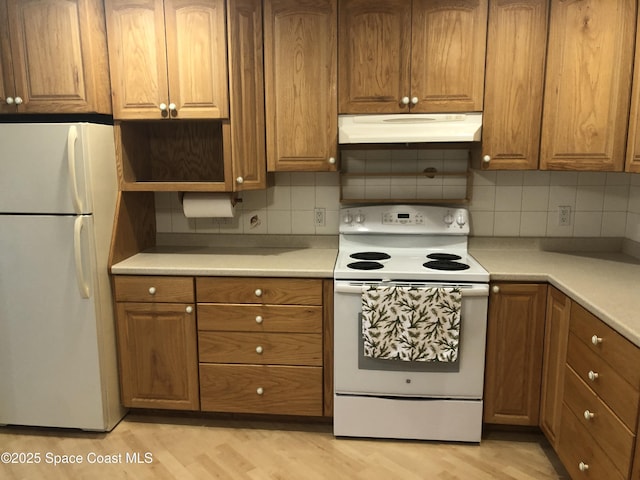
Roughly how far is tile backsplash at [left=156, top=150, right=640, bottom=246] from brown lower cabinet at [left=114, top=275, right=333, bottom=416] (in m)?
0.60

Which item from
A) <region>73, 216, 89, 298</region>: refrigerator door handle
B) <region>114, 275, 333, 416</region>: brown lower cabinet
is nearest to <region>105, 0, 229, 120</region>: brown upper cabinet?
<region>73, 216, 89, 298</region>: refrigerator door handle

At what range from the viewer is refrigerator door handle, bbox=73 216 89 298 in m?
2.12

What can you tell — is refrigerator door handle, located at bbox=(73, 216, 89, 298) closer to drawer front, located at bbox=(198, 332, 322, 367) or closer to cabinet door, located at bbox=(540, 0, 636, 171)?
drawer front, located at bbox=(198, 332, 322, 367)

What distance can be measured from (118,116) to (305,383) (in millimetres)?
1630

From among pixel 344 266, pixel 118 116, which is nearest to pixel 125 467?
pixel 344 266

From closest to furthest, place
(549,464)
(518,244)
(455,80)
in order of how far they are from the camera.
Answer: (549,464) → (455,80) → (518,244)

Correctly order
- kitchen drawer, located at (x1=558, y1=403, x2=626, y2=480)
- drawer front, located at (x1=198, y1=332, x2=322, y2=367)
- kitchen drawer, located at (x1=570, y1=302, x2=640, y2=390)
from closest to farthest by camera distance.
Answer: kitchen drawer, located at (x1=570, y1=302, x2=640, y2=390) → kitchen drawer, located at (x1=558, y1=403, x2=626, y2=480) → drawer front, located at (x1=198, y1=332, x2=322, y2=367)

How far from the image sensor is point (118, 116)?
232cm

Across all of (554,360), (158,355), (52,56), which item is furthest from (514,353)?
(52,56)

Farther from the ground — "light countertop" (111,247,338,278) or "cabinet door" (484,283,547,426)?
"light countertop" (111,247,338,278)

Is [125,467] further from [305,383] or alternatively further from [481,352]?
[481,352]

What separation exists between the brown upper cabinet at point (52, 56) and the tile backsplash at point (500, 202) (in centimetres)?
75

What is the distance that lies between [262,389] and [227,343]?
29cm

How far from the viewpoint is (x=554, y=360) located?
2.05 m
